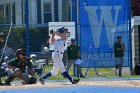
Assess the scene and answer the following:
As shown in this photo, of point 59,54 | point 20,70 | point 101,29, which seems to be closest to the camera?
point 59,54

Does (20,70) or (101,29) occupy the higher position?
(101,29)

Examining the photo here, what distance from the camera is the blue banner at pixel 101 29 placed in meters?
21.4

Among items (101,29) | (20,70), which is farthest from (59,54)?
(101,29)

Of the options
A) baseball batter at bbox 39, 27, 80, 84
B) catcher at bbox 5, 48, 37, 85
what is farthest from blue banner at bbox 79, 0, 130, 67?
baseball batter at bbox 39, 27, 80, 84

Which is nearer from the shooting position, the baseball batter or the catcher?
the baseball batter

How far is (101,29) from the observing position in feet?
71.2

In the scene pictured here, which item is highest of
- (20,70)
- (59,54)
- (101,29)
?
(101,29)

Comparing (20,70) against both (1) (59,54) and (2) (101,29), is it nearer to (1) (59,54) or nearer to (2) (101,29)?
(1) (59,54)

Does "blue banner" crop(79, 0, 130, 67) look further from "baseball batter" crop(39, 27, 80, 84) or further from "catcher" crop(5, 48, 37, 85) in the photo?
"baseball batter" crop(39, 27, 80, 84)

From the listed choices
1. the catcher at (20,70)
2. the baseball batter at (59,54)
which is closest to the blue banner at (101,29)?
the catcher at (20,70)

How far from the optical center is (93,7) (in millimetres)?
21688

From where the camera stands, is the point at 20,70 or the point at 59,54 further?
the point at 20,70

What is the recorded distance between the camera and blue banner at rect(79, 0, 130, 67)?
21.4 meters

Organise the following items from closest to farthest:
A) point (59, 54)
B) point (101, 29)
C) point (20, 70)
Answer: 1. point (59, 54)
2. point (20, 70)
3. point (101, 29)
